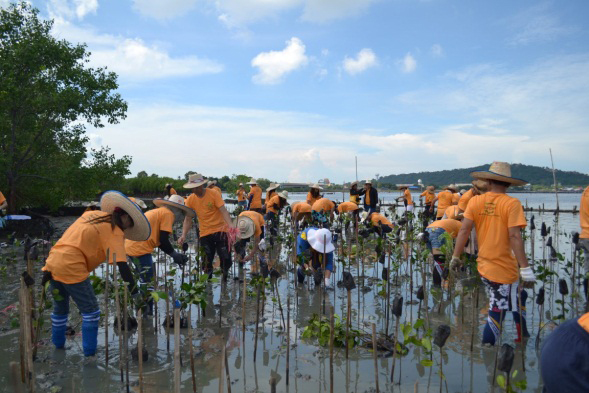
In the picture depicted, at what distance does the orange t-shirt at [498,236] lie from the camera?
4.20 metres

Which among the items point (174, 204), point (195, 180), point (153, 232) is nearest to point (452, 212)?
point (195, 180)

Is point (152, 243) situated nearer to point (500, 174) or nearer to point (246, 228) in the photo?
point (246, 228)

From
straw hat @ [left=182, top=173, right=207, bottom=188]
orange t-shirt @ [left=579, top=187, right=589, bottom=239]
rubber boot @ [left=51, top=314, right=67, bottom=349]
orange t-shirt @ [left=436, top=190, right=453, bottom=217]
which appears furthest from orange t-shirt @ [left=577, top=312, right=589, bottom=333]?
orange t-shirt @ [left=436, top=190, right=453, bottom=217]

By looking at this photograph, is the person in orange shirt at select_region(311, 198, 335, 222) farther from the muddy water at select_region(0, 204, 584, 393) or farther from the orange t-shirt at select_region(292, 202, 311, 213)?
the muddy water at select_region(0, 204, 584, 393)

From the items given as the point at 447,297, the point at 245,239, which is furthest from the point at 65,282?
the point at 447,297

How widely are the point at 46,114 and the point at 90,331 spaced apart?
13.0 m

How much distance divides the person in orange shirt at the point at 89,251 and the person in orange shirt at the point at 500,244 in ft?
10.9

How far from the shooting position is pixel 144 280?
5586 mm

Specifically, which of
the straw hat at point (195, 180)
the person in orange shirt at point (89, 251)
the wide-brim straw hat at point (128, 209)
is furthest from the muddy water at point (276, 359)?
the straw hat at point (195, 180)

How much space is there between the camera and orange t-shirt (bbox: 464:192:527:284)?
420 centimetres

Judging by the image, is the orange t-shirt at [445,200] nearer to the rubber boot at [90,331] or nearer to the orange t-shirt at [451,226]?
the orange t-shirt at [451,226]

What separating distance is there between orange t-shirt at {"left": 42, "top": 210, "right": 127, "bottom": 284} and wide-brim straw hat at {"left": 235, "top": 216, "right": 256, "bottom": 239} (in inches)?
121

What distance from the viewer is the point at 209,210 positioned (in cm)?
690

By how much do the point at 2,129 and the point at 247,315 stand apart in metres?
11.9
